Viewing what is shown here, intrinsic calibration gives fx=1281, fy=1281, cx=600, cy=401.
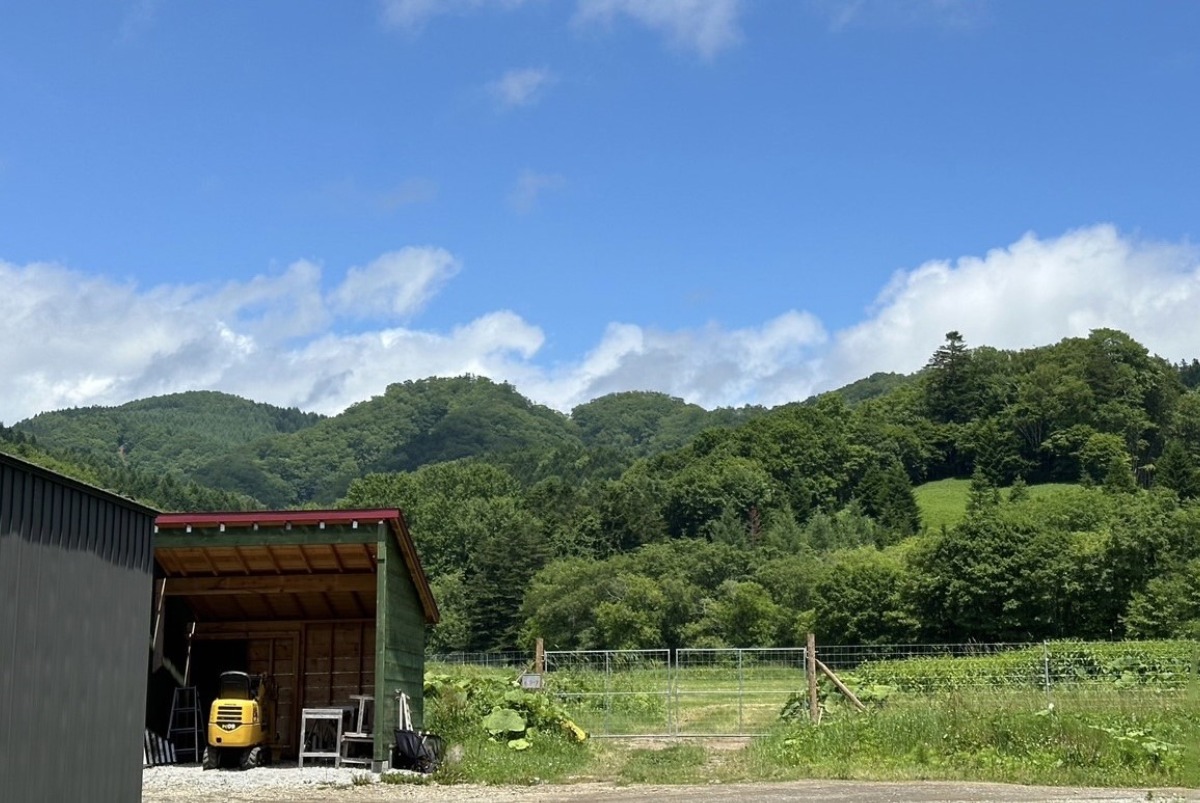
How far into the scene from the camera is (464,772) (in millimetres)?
17547

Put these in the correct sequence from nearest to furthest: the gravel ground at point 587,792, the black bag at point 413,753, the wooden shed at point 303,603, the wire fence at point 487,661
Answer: the gravel ground at point 587,792 < the black bag at point 413,753 < the wooden shed at point 303,603 < the wire fence at point 487,661

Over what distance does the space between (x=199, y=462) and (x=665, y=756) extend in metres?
178

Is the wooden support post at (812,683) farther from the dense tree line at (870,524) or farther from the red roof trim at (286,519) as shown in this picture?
the dense tree line at (870,524)

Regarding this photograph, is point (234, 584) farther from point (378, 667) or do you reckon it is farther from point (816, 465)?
point (816, 465)

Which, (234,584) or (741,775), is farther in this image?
(234,584)

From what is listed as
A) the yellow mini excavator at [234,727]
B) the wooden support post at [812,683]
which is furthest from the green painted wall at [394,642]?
the wooden support post at [812,683]

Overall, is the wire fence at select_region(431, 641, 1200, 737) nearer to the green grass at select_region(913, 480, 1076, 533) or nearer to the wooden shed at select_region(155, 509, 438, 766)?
the wooden shed at select_region(155, 509, 438, 766)

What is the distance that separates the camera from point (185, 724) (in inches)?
843

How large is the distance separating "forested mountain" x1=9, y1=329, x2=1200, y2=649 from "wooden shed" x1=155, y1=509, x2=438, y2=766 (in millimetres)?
38763

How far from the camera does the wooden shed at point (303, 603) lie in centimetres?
1873

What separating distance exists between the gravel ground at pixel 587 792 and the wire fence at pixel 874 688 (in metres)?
3.27

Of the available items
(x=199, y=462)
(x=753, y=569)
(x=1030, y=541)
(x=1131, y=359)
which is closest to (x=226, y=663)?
(x=1030, y=541)

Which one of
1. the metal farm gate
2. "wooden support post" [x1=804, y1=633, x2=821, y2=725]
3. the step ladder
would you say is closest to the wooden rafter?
the step ladder

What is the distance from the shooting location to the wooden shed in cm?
1873
